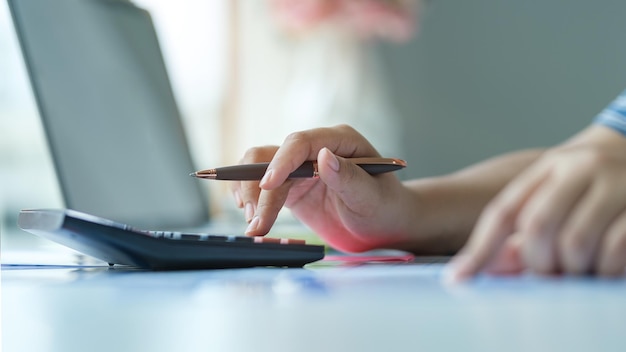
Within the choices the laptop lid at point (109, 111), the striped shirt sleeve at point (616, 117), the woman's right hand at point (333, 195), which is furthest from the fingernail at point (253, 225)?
the laptop lid at point (109, 111)

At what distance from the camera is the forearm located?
0.60 m

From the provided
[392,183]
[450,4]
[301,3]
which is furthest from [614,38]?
[392,183]

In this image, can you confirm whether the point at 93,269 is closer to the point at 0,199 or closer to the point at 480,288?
the point at 480,288

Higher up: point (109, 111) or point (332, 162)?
point (109, 111)

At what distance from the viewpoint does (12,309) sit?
10.2 inches

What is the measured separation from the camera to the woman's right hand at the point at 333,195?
0.46m

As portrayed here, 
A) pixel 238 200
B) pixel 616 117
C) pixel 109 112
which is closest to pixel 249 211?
pixel 238 200

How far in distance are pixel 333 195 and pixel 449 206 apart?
15cm

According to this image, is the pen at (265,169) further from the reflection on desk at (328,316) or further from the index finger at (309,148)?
the reflection on desk at (328,316)

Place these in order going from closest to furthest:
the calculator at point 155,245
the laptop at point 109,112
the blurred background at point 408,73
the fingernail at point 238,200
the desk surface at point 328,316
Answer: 1. the desk surface at point 328,316
2. the calculator at point 155,245
3. the fingernail at point 238,200
4. the laptop at point 109,112
5. the blurred background at point 408,73

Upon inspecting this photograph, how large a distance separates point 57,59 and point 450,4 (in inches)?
64.9

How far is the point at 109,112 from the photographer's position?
100cm

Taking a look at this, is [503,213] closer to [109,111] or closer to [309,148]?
[309,148]

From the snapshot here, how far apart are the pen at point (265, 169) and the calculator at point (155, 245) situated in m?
0.07
